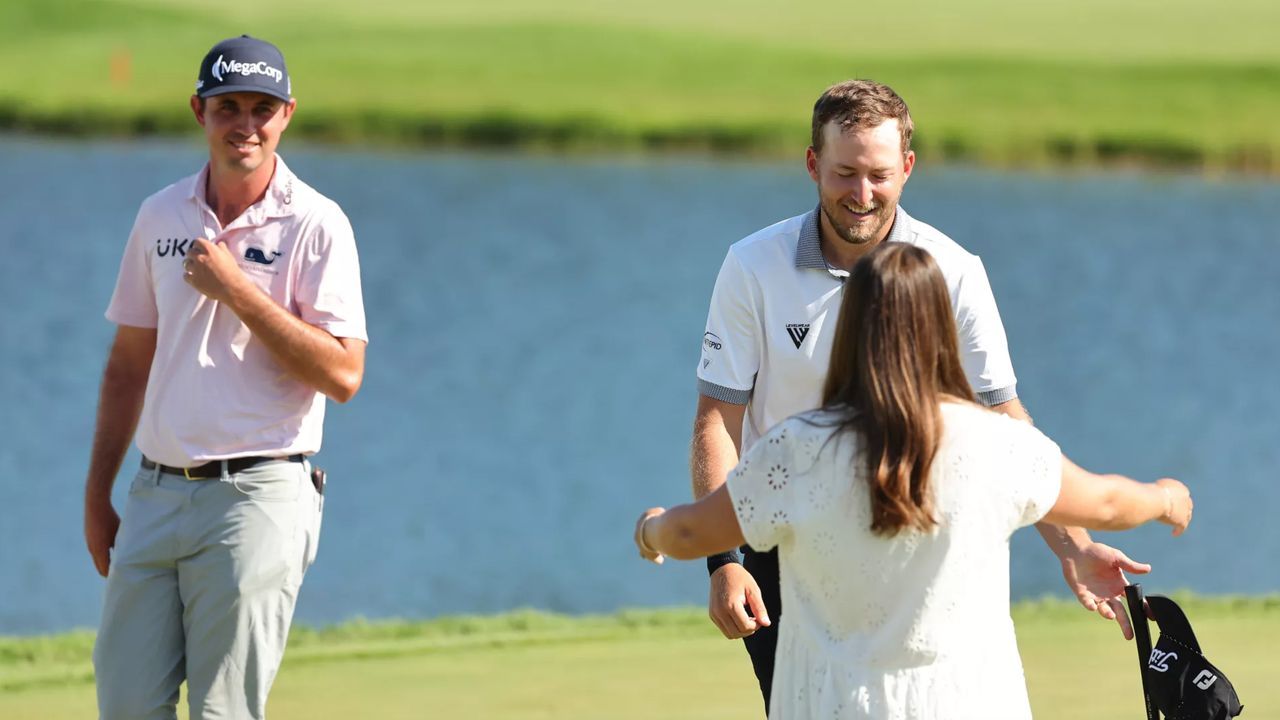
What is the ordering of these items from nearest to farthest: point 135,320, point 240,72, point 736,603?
point 736,603 → point 240,72 → point 135,320

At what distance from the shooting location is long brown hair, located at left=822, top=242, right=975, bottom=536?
2.51 metres

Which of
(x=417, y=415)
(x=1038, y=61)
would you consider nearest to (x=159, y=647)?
(x=417, y=415)

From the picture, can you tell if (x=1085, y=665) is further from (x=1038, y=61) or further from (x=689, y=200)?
(x=1038, y=61)

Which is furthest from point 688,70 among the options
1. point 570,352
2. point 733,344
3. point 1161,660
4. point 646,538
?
point 646,538

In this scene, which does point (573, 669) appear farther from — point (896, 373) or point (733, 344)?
point (896, 373)

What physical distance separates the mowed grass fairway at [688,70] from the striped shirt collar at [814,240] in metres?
22.0

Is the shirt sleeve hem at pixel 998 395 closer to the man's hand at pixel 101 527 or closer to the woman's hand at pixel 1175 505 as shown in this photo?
the woman's hand at pixel 1175 505

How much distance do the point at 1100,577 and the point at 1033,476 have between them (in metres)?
0.85

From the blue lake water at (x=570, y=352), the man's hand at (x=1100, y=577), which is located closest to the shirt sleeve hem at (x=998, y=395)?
the man's hand at (x=1100, y=577)

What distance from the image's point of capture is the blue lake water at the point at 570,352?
425 inches

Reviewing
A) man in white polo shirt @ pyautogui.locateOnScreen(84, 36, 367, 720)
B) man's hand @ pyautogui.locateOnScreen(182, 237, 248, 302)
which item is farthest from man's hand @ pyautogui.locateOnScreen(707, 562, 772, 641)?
man's hand @ pyautogui.locateOnScreen(182, 237, 248, 302)

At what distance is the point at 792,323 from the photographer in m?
3.56

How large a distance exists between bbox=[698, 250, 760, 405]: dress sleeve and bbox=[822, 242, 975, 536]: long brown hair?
0.89 meters

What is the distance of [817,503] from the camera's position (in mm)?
2580
